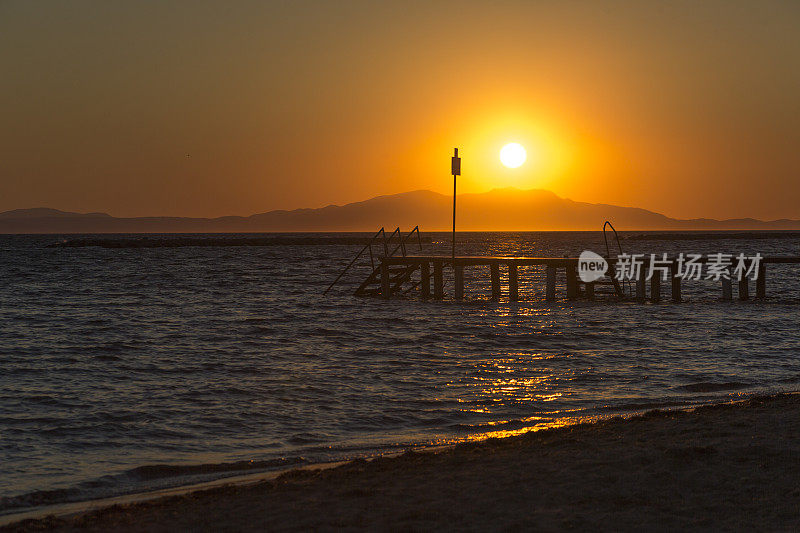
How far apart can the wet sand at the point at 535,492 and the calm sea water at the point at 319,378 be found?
1.16 meters

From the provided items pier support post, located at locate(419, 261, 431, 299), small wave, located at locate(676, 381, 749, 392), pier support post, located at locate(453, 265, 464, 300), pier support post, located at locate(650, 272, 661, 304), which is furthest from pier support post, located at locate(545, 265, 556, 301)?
small wave, located at locate(676, 381, 749, 392)

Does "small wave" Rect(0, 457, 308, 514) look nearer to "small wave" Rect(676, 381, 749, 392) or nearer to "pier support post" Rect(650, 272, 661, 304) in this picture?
"small wave" Rect(676, 381, 749, 392)

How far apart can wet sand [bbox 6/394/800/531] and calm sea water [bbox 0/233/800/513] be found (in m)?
1.16

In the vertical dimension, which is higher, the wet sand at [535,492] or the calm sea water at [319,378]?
the wet sand at [535,492]

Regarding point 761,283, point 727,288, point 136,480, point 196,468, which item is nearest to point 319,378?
point 196,468

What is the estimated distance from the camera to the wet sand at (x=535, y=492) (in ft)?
18.7

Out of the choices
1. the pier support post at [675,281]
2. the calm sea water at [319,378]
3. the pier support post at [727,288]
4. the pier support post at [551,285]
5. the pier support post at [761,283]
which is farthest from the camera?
the pier support post at [551,285]

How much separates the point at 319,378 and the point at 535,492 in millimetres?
7429

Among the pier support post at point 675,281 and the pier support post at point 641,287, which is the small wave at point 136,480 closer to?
the pier support post at point 675,281

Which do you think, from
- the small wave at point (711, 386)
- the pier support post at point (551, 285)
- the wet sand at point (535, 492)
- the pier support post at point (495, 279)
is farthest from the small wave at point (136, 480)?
the pier support post at point (495, 279)

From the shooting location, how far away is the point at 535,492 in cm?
636

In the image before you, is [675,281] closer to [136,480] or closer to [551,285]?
[551,285]

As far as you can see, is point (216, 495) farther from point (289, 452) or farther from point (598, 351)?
point (598, 351)

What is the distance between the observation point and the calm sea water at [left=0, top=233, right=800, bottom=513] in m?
8.66
